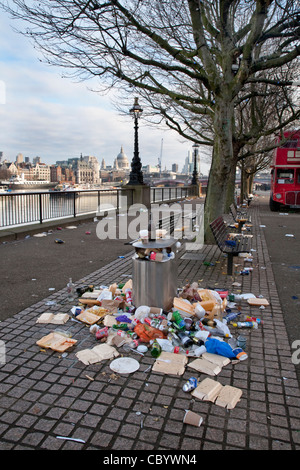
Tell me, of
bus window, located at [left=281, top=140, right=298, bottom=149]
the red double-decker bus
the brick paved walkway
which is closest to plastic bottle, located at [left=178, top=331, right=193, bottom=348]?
the brick paved walkway

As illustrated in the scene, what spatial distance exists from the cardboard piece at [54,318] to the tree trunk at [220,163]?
19.5 feet

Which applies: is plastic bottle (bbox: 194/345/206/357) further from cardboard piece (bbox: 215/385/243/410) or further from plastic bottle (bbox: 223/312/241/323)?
plastic bottle (bbox: 223/312/241/323)

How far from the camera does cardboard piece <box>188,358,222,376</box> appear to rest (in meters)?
3.42

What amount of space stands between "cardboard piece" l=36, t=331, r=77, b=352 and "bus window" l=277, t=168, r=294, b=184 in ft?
65.6

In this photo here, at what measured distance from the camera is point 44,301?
17.1 ft

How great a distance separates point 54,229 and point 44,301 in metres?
7.42

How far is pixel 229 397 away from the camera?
3.01 m

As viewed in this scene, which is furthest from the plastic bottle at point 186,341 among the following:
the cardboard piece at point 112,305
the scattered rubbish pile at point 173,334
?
the cardboard piece at point 112,305

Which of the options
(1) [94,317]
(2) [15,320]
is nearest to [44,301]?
(2) [15,320]

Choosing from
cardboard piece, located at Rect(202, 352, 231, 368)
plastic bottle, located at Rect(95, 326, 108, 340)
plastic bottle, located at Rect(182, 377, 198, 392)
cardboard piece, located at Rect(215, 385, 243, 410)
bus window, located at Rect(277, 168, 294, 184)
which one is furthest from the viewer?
bus window, located at Rect(277, 168, 294, 184)

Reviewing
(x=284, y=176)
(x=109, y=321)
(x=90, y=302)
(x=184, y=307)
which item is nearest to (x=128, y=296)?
(x=90, y=302)

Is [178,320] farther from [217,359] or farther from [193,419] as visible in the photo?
[193,419]

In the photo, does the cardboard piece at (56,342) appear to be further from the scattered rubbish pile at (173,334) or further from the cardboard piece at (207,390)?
the cardboard piece at (207,390)
